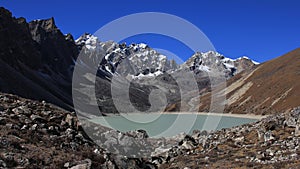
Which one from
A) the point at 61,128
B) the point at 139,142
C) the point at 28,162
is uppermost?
the point at 139,142

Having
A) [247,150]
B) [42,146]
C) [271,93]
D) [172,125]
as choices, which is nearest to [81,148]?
[42,146]

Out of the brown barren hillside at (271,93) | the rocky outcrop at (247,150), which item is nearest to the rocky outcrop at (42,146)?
the rocky outcrop at (247,150)

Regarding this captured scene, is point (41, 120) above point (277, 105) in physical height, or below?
below

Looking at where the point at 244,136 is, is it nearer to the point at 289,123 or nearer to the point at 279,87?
the point at 289,123

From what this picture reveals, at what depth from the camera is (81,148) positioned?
21.9 metres

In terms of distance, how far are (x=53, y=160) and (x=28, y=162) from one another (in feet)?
4.69

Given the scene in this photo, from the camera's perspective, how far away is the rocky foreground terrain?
17500 mm

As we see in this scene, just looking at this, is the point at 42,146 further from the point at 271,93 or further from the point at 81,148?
the point at 271,93

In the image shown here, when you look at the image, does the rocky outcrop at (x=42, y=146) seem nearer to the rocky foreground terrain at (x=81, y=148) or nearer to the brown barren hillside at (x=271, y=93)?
the rocky foreground terrain at (x=81, y=148)

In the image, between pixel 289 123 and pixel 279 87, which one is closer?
pixel 289 123

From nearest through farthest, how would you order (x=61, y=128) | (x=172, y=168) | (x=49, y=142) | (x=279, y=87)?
(x=49, y=142) → (x=61, y=128) → (x=172, y=168) → (x=279, y=87)

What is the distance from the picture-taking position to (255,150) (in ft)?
99.4

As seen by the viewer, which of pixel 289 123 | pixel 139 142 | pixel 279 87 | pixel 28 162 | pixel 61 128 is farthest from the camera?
pixel 279 87

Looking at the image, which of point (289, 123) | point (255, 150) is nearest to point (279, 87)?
point (289, 123)
